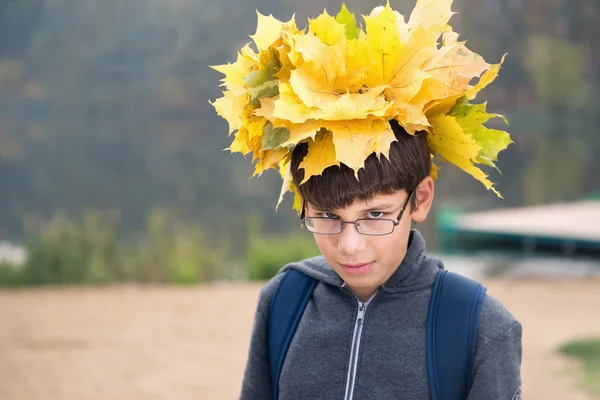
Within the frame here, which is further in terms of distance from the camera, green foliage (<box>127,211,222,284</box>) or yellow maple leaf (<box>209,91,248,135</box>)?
green foliage (<box>127,211,222,284</box>)

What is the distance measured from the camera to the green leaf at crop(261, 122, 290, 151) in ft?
4.86

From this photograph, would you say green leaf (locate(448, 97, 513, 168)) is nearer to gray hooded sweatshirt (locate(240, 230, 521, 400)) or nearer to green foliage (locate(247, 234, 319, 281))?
gray hooded sweatshirt (locate(240, 230, 521, 400))

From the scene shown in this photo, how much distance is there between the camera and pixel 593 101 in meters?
22.3

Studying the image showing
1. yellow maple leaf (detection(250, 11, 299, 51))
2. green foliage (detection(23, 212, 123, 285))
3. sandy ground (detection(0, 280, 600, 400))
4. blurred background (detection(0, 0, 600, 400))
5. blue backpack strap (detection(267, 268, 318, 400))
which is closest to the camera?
yellow maple leaf (detection(250, 11, 299, 51))

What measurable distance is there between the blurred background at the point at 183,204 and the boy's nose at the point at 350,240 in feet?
1.61

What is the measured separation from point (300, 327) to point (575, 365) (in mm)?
3849

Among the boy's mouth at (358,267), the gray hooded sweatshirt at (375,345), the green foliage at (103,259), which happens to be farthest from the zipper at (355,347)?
the green foliage at (103,259)

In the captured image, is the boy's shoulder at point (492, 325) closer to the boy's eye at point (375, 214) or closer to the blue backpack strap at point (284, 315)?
the boy's eye at point (375, 214)

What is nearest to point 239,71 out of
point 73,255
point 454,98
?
point 454,98

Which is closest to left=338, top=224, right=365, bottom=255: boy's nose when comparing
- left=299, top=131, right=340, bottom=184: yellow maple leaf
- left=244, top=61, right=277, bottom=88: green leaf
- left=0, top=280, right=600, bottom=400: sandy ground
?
left=299, top=131, right=340, bottom=184: yellow maple leaf

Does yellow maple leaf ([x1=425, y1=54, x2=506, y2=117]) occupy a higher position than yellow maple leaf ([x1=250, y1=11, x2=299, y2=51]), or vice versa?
yellow maple leaf ([x1=250, y1=11, x2=299, y2=51])

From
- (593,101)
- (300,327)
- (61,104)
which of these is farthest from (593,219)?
(61,104)

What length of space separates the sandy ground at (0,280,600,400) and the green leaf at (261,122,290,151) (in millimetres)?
3466

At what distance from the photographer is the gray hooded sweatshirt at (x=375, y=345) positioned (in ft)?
4.75
